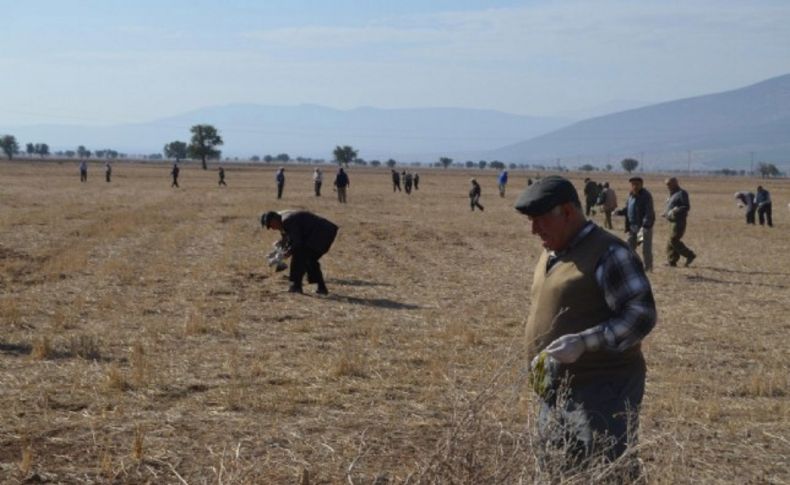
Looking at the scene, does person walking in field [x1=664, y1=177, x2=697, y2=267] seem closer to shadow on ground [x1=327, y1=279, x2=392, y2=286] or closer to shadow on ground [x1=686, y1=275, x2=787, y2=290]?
shadow on ground [x1=686, y1=275, x2=787, y2=290]

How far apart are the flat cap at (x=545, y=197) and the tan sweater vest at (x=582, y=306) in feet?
0.73

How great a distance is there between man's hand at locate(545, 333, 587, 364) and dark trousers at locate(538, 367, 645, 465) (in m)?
0.22

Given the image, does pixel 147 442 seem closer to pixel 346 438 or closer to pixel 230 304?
pixel 346 438

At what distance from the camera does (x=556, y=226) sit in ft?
14.9

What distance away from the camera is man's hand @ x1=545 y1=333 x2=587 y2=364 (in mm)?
4297

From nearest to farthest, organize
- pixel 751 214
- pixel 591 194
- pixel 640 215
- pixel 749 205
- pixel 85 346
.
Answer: pixel 85 346 → pixel 640 215 → pixel 591 194 → pixel 751 214 → pixel 749 205

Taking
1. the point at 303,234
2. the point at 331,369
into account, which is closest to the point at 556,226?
the point at 331,369

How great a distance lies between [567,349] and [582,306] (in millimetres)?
289

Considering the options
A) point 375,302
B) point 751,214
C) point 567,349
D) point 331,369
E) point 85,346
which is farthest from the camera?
point 751,214

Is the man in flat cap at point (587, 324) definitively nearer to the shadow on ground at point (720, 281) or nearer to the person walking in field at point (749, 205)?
the shadow on ground at point (720, 281)

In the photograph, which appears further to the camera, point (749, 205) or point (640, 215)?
point (749, 205)

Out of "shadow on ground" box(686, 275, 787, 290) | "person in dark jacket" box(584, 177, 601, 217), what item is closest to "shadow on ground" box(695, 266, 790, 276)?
"shadow on ground" box(686, 275, 787, 290)

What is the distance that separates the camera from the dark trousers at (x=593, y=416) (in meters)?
4.42

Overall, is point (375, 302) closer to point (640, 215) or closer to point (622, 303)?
point (640, 215)
